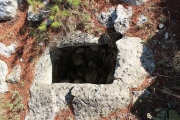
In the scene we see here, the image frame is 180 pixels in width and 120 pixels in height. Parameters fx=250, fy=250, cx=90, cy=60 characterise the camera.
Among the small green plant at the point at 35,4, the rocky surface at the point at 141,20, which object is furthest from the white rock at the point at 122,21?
the small green plant at the point at 35,4

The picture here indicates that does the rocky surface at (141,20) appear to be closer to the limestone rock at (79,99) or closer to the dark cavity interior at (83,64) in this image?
the dark cavity interior at (83,64)

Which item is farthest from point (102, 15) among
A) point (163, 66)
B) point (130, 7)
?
point (163, 66)

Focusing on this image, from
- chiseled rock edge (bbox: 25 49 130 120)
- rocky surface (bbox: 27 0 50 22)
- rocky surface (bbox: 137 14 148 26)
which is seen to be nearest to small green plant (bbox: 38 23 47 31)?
rocky surface (bbox: 27 0 50 22)

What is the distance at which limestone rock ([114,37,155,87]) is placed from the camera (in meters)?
5.37

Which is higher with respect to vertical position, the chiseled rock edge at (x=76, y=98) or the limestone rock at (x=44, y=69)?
the limestone rock at (x=44, y=69)

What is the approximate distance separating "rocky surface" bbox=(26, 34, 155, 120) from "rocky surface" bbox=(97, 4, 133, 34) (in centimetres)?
31

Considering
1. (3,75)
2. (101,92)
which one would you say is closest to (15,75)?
(3,75)

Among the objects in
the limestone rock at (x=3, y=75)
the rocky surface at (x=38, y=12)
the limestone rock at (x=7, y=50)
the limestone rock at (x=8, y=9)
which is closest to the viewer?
the limestone rock at (x=3, y=75)

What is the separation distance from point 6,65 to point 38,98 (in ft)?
4.88

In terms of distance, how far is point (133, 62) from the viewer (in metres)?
5.47

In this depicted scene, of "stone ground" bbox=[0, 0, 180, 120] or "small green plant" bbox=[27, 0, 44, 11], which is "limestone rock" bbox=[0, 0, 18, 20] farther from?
"small green plant" bbox=[27, 0, 44, 11]

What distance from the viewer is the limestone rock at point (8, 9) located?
700cm

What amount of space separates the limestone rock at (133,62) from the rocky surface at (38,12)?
7.35 feet

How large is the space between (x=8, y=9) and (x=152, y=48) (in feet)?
13.6
